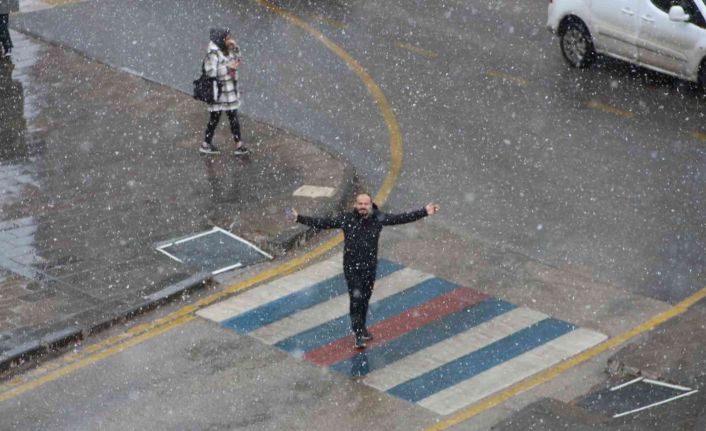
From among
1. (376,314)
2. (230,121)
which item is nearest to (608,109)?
(230,121)

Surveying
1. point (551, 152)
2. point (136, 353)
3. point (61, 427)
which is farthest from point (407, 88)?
point (61, 427)

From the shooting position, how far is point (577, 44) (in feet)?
72.9

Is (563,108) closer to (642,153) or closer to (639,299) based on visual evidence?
(642,153)

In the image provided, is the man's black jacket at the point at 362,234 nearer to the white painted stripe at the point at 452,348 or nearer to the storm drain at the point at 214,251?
the white painted stripe at the point at 452,348

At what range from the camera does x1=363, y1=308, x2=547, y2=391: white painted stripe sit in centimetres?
1395

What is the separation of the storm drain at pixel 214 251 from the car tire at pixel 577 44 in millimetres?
7343

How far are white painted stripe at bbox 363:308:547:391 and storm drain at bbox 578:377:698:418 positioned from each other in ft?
4.97

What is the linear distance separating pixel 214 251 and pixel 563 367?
4425 mm

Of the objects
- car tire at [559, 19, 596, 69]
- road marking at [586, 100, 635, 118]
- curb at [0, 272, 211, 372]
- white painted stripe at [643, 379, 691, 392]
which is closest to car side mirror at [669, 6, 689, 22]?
road marking at [586, 100, 635, 118]

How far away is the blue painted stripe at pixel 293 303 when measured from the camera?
1511 cm

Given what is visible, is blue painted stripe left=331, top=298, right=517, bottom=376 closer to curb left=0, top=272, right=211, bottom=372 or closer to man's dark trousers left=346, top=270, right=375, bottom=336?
man's dark trousers left=346, top=270, right=375, bottom=336

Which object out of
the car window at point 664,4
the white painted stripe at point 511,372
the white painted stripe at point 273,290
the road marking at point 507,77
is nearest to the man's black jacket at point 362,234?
the white painted stripe at point 511,372

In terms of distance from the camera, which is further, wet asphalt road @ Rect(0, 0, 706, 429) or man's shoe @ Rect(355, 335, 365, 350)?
man's shoe @ Rect(355, 335, 365, 350)

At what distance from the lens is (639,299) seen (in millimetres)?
15438
